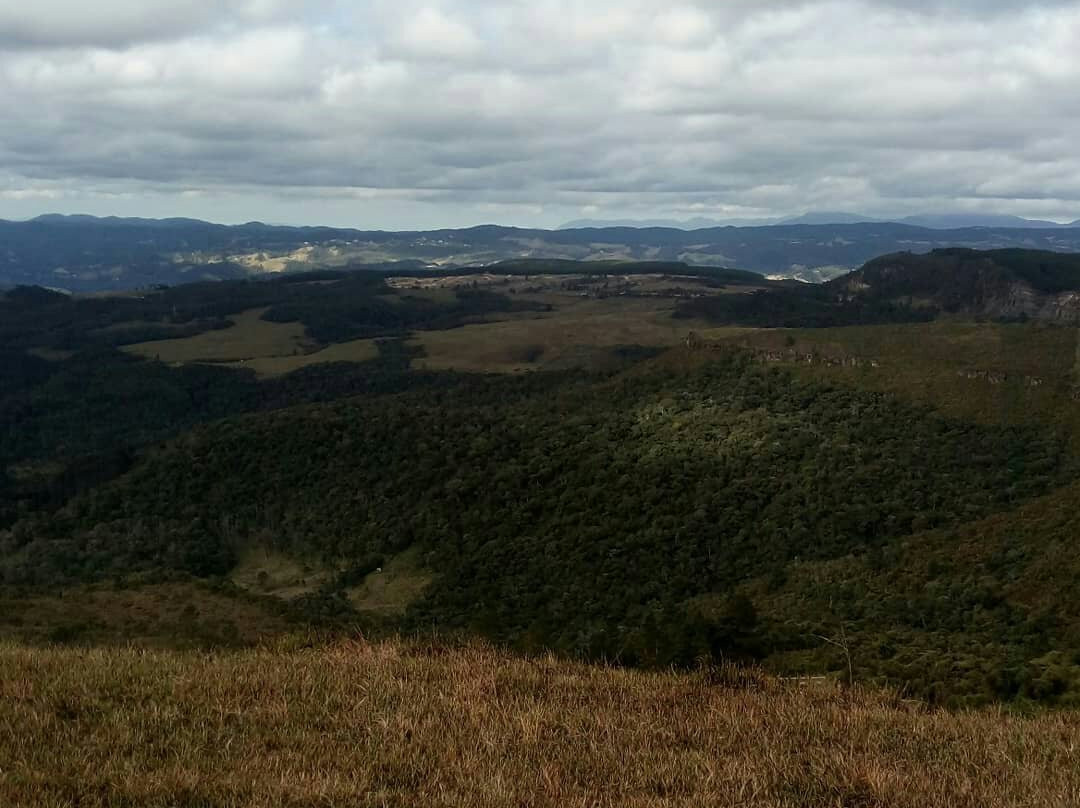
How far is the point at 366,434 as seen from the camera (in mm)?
101812

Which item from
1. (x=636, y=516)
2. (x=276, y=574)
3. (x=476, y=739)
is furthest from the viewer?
(x=276, y=574)

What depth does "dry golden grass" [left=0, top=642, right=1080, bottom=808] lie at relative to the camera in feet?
22.9

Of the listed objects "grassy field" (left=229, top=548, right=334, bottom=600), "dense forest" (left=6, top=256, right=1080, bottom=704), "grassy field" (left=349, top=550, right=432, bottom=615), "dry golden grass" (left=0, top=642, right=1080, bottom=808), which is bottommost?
"grassy field" (left=229, top=548, right=334, bottom=600)

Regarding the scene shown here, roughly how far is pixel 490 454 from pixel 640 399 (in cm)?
1762

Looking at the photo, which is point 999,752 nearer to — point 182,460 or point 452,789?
point 452,789

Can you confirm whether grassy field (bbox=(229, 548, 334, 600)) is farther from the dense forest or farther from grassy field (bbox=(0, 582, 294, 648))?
grassy field (bbox=(0, 582, 294, 648))

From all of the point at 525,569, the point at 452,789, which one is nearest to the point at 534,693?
the point at 452,789

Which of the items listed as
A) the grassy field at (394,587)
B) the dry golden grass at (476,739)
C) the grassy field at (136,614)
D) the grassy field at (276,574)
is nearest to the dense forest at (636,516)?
the grassy field at (394,587)

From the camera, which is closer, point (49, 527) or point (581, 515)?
point (581, 515)

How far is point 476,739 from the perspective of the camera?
8.18m

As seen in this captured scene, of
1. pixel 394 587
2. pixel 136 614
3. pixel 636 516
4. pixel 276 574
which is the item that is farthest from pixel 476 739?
pixel 276 574

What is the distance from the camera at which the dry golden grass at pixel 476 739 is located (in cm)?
697

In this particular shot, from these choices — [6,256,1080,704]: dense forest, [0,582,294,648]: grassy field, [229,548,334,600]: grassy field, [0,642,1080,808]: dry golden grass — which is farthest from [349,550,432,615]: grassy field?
[0,642,1080,808]: dry golden grass

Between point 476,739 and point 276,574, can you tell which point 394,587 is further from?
point 476,739
